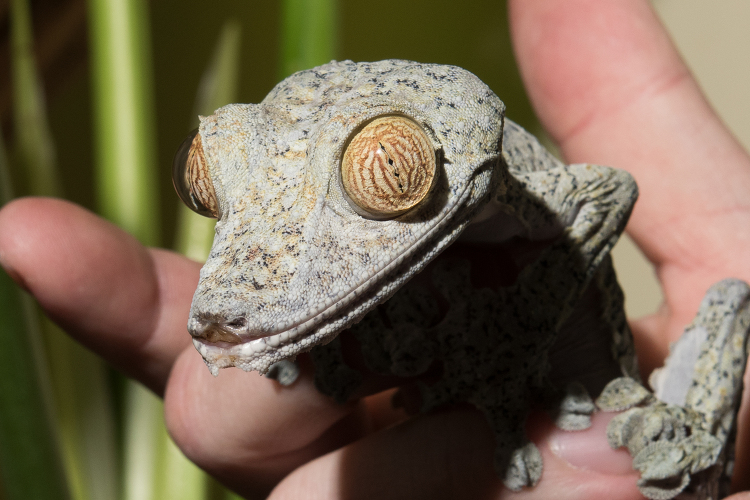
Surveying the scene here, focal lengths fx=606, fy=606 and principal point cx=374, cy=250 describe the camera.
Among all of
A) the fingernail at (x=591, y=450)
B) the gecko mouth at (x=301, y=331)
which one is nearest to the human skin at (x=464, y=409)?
the fingernail at (x=591, y=450)

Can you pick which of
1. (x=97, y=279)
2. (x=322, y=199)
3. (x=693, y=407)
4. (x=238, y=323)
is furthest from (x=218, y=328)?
(x=693, y=407)

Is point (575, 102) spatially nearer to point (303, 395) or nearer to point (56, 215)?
point (303, 395)

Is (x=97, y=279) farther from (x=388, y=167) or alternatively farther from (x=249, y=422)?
(x=388, y=167)

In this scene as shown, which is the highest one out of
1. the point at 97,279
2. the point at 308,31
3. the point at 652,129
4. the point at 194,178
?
the point at 308,31

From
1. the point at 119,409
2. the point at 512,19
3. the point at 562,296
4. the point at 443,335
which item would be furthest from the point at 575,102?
the point at 119,409

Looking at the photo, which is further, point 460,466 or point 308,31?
point 308,31

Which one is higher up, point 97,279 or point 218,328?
point 218,328

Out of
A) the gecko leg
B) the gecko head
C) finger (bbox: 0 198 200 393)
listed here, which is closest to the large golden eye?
the gecko head

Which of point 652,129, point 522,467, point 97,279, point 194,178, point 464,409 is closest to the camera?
point 194,178

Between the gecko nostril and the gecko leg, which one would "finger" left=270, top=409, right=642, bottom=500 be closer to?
the gecko leg
